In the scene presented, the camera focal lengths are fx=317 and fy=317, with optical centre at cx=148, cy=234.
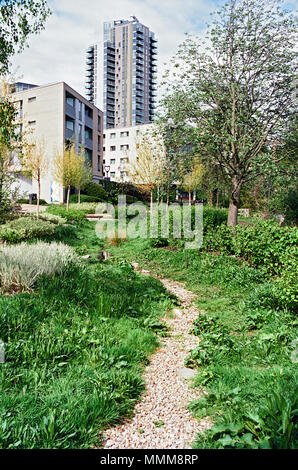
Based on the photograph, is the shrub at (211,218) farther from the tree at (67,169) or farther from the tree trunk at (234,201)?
the tree at (67,169)

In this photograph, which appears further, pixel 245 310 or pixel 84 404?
pixel 245 310

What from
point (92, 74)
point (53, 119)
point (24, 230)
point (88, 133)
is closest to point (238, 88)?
point (24, 230)

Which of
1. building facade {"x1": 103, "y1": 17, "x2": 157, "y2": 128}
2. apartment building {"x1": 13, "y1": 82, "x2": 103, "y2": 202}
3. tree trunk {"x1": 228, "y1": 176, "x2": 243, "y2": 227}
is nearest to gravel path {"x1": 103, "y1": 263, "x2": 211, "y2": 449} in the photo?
tree trunk {"x1": 228, "y1": 176, "x2": 243, "y2": 227}

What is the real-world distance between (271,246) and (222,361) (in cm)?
406

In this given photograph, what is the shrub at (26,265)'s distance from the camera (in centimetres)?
496

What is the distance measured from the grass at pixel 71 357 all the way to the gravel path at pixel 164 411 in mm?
101

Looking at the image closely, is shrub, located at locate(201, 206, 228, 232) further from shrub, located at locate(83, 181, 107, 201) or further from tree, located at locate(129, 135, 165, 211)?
shrub, located at locate(83, 181, 107, 201)

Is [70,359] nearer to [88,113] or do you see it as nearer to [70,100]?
[70,100]

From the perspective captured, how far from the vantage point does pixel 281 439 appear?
2006mm

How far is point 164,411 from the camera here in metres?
2.69

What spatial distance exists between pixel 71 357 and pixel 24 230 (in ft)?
25.4
